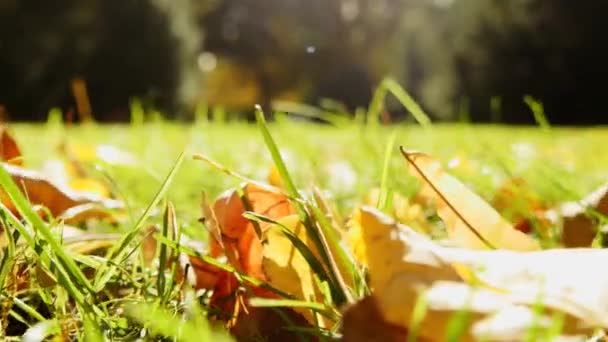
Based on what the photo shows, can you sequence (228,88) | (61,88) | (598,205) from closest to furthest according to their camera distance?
1. (598,205)
2. (61,88)
3. (228,88)

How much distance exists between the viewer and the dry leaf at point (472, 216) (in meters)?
0.60

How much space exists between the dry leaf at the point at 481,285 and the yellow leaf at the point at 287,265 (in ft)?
0.37

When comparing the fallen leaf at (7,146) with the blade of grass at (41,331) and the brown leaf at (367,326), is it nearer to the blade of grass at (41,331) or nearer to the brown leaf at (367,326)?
the blade of grass at (41,331)

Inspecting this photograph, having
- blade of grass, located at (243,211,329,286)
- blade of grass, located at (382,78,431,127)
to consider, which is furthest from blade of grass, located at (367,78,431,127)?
blade of grass, located at (243,211,329,286)

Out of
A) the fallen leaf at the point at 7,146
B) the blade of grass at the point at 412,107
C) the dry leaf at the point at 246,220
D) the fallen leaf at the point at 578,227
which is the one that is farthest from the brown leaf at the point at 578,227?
the fallen leaf at the point at 7,146

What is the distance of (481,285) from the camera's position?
450 mm

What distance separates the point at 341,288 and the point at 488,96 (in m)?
18.7

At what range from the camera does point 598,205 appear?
72cm

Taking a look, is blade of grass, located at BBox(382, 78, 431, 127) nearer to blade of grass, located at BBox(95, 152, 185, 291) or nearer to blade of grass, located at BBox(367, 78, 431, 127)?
blade of grass, located at BBox(367, 78, 431, 127)

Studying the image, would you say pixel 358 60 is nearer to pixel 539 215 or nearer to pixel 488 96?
pixel 488 96

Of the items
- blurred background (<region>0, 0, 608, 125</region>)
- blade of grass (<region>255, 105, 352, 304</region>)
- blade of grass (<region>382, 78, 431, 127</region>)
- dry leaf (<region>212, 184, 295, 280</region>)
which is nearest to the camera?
blade of grass (<region>255, 105, 352, 304</region>)

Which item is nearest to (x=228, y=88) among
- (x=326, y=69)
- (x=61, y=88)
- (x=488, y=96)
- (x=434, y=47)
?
(x=326, y=69)

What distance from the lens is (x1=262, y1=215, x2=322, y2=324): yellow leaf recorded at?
56 cm

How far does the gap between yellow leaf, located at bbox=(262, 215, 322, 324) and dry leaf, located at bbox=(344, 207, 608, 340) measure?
11 cm
